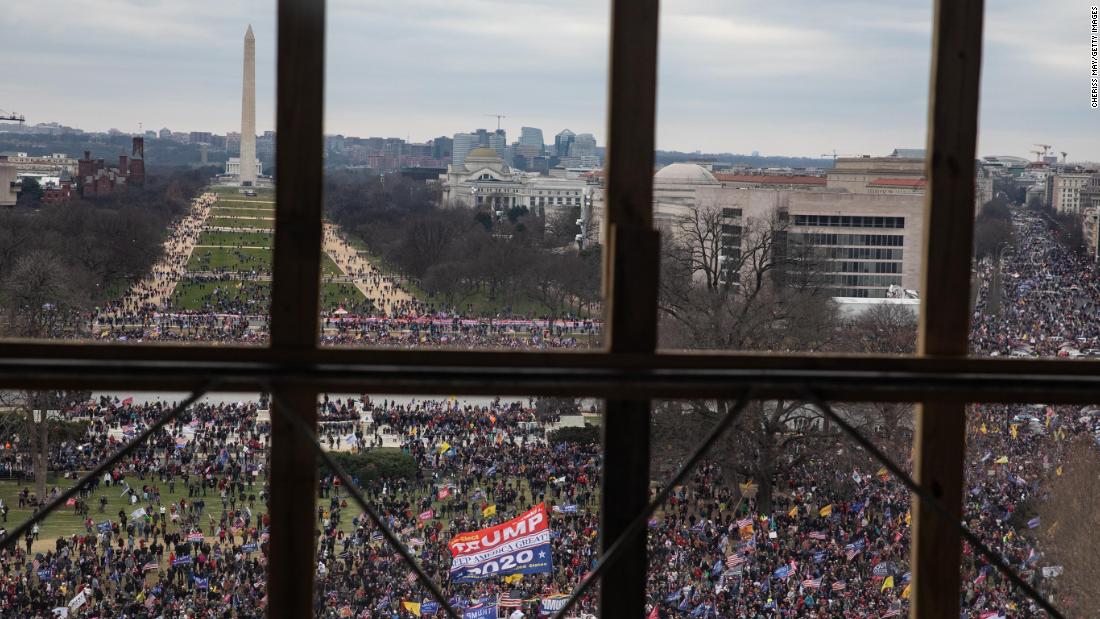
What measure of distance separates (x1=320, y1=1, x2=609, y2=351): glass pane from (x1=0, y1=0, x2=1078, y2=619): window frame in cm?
1610

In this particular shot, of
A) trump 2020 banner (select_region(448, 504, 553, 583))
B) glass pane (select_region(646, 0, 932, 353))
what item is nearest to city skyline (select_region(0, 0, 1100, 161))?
glass pane (select_region(646, 0, 932, 353))

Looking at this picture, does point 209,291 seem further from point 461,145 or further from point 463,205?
point 461,145

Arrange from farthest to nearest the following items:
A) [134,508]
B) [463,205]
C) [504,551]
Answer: [463,205] → [134,508] → [504,551]

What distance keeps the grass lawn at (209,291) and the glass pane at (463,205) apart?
5.41ft

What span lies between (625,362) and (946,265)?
18.2 inches

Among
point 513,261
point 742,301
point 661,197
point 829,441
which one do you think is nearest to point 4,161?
point 513,261

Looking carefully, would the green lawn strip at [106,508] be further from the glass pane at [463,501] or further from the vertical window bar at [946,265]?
the vertical window bar at [946,265]

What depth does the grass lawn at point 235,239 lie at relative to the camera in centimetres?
3097

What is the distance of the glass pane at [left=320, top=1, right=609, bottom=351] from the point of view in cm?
2066

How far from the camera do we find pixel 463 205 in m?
27.6

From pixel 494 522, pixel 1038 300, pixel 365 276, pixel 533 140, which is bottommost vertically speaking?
pixel 494 522

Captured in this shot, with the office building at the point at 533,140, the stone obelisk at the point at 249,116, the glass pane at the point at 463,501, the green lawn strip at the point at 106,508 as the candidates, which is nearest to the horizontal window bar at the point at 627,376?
the glass pane at the point at 463,501

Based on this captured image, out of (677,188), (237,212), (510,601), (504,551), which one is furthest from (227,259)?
(510,601)

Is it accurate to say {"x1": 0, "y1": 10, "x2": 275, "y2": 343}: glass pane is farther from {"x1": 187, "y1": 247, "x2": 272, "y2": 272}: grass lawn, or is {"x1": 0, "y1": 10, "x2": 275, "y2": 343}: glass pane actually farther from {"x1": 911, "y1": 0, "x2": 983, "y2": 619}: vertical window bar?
{"x1": 911, "y1": 0, "x2": 983, "y2": 619}: vertical window bar
